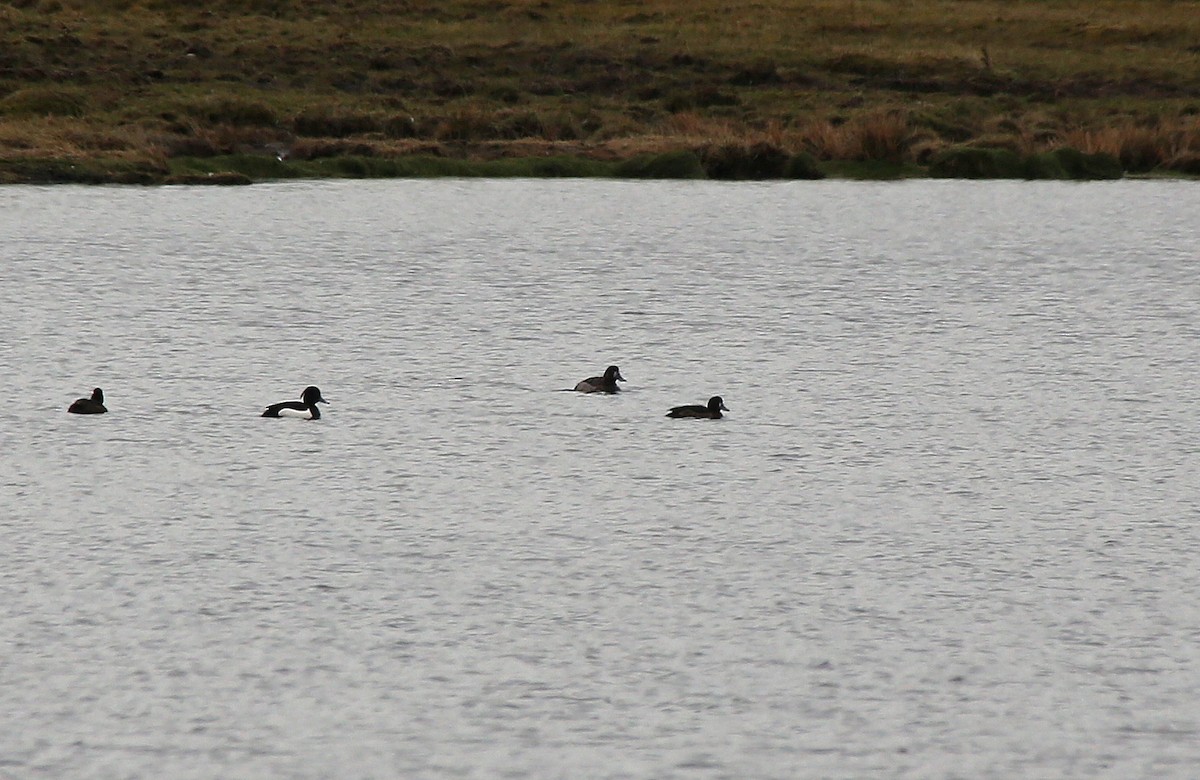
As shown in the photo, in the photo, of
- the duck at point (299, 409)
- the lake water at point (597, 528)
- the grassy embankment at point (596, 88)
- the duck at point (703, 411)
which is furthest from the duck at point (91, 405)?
the grassy embankment at point (596, 88)

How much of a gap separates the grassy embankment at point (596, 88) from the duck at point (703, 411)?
26739 millimetres

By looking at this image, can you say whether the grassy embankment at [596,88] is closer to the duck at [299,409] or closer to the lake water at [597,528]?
the lake water at [597,528]

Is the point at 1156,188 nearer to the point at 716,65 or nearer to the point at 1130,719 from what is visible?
→ the point at 716,65

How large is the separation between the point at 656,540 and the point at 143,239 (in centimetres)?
2397

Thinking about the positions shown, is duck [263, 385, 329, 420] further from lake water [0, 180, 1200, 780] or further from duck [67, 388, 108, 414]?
duck [67, 388, 108, 414]

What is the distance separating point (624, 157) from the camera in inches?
1837

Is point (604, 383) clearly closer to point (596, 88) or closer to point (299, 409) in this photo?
point (299, 409)

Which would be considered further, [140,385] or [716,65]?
[716,65]

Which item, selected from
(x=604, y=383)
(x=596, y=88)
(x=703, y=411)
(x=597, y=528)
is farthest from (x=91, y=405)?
(x=596, y=88)

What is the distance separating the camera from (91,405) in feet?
59.6

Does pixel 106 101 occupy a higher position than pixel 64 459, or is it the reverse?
pixel 106 101

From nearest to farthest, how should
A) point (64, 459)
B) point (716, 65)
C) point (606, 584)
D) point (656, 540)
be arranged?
point (606, 584)
point (656, 540)
point (64, 459)
point (716, 65)

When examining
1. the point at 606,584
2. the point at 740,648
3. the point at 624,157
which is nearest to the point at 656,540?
the point at 606,584

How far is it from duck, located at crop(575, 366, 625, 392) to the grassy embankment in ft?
82.8
